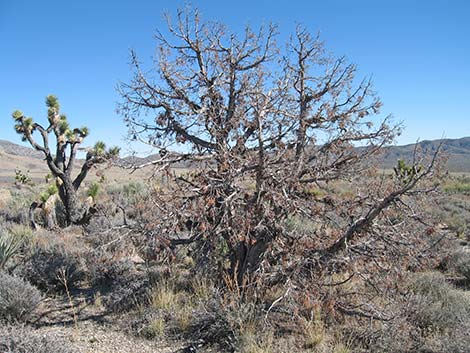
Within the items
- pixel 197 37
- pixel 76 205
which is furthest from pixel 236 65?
pixel 76 205

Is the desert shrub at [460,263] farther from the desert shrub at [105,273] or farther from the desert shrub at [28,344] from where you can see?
the desert shrub at [28,344]

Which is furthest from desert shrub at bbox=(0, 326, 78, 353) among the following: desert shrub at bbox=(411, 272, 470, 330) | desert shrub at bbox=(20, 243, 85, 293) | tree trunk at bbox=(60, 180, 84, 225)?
tree trunk at bbox=(60, 180, 84, 225)

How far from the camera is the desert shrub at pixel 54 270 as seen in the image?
6820 mm

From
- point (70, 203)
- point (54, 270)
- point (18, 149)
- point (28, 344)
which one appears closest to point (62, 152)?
point (70, 203)

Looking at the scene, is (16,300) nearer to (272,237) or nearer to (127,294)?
(127,294)

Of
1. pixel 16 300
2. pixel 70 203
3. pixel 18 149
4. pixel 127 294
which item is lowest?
pixel 127 294

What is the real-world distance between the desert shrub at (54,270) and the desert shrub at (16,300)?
0.82 metres

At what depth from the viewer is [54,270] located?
697 cm

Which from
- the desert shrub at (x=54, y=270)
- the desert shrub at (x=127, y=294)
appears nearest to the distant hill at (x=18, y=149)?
the desert shrub at (x=54, y=270)

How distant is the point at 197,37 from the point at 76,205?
30.5ft

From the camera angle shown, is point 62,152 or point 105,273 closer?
point 105,273

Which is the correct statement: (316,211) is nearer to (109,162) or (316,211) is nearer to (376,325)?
(376,325)

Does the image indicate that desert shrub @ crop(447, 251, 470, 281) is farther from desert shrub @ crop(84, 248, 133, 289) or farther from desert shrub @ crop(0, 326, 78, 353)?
desert shrub @ crop(0, 326, 78, 353)

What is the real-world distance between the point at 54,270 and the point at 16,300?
1.59 metres
